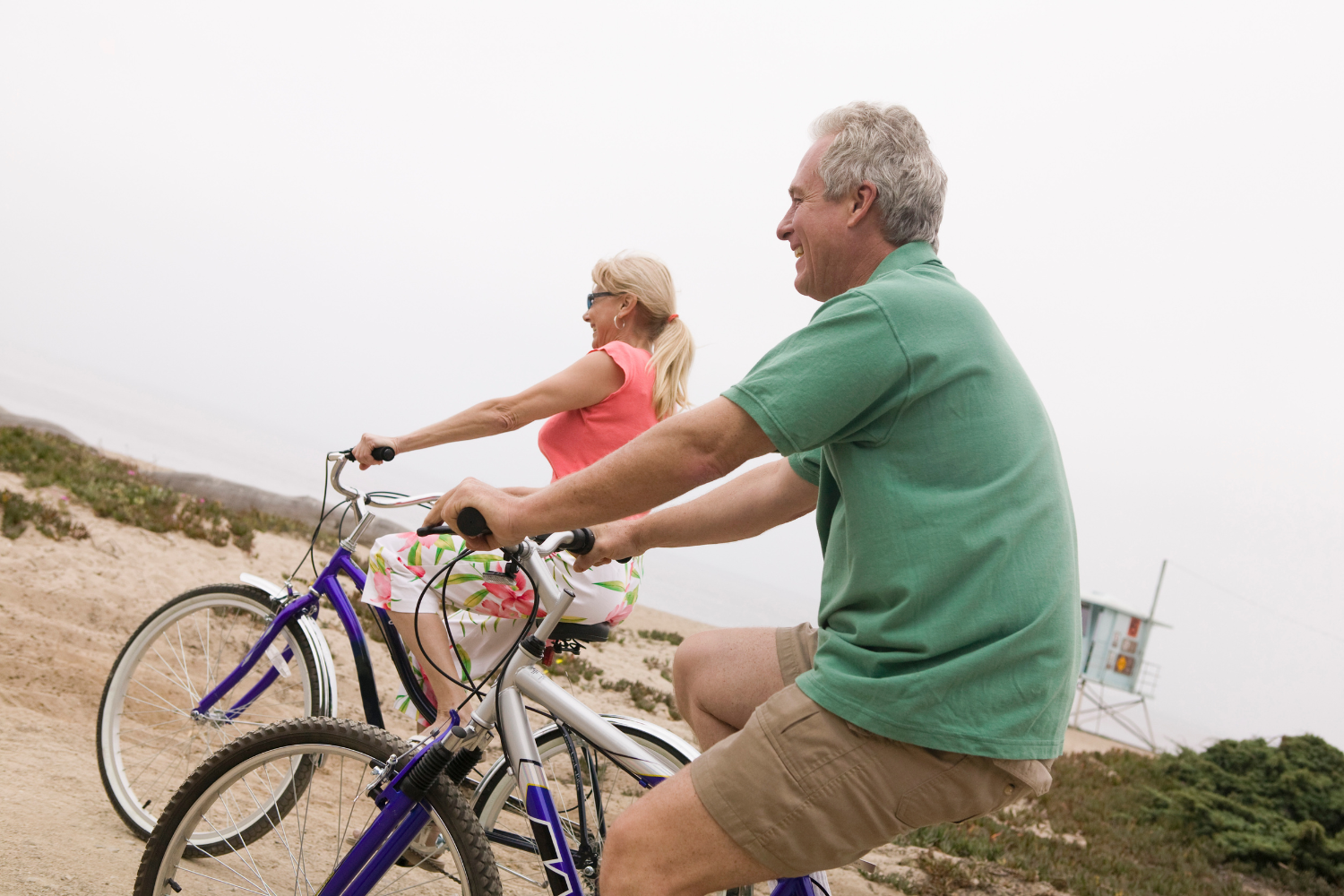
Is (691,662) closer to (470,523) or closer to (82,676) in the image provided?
(470,523)

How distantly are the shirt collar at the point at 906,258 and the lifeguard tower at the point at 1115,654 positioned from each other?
23974mm

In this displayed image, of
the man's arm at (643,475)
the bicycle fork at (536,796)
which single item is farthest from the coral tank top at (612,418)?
the man's arm at (643,475)

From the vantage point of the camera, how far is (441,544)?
3.27m

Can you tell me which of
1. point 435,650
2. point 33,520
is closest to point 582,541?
point 435,650

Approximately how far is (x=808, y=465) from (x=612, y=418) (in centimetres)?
128

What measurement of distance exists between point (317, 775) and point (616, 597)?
1068 millimetres

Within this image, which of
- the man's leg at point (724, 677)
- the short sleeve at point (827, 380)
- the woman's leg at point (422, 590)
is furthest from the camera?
the woman's leg at point (422, 590)

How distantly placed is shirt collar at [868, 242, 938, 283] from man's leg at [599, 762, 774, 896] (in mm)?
1115

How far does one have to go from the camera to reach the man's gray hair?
6.38ft

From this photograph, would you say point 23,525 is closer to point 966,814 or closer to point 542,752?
point 542,752

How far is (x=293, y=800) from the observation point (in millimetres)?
2883

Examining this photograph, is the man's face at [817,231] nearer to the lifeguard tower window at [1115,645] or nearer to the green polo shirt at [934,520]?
the green polo shirt at [934,520]

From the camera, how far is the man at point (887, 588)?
64.1 inches

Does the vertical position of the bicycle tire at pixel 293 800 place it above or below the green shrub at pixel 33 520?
above
